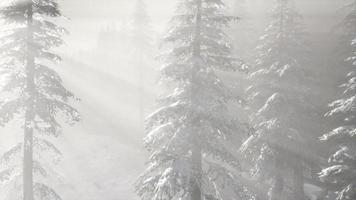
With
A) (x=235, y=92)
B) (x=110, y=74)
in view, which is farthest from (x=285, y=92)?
(x=110, y=74)

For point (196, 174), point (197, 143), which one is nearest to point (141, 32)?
point (197, 143)

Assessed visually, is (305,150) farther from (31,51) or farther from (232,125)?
(31,51)

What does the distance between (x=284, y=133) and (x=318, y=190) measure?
10103 mm

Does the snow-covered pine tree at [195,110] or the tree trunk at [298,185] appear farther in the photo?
the tree trunk at [298,185]

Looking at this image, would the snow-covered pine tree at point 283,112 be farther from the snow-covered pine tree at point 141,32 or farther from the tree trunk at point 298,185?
the snow-covered pine tree at point 141,32

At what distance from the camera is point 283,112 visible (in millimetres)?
24234

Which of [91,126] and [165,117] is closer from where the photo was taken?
[165,117]

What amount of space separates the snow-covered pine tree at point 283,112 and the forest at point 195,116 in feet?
0.27

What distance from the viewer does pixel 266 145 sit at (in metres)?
23.9

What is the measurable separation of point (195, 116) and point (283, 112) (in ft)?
38.7

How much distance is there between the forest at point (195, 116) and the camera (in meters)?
15.0

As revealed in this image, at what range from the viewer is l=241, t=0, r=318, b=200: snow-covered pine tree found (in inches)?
934

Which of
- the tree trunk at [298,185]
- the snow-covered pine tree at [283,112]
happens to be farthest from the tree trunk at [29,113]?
the tree trunk at [298,185]

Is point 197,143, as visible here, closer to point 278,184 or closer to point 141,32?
point 278,184
